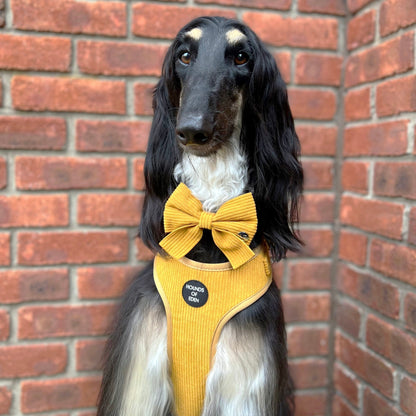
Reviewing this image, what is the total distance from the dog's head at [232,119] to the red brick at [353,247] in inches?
15.6

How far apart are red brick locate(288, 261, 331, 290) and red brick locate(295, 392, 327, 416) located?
1.26 ft

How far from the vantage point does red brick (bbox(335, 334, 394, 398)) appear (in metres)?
1.24

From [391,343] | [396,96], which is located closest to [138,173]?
[396,96]

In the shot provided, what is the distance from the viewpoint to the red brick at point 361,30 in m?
1.28

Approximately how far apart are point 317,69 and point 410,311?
770mm

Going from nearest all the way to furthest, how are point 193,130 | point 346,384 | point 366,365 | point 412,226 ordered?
point 193,130
point 412,226
point 366,365
point 346,384

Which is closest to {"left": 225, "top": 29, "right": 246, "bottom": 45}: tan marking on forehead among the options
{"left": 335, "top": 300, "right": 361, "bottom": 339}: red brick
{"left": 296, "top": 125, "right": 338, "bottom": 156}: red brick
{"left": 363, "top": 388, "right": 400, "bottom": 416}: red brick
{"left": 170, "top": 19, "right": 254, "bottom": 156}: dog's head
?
{"left": 170, "top": 19, "right": 254, "bottom": 156}: dog's head

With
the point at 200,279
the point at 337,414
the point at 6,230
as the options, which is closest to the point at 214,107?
the point at 200,279

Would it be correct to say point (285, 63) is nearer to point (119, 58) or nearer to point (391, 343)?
point (119, 58)

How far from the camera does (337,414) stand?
4.94 ft

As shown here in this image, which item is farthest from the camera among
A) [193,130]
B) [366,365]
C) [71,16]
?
[366,365]

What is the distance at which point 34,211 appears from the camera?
4.18 ft

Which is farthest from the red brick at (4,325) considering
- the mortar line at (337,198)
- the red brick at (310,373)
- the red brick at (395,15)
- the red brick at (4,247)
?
the red brick at (395,15)

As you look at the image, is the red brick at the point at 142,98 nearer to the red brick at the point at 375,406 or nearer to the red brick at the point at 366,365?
the red brick at the point at 366,365
